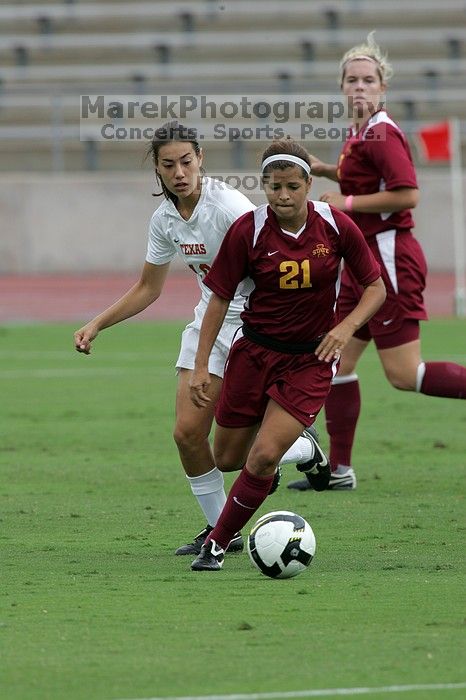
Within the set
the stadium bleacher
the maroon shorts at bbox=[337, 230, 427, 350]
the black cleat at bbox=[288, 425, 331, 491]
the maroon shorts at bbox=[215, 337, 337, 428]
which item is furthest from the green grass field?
the stadium bleacher

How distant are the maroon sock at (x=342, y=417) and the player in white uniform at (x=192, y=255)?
180 cm

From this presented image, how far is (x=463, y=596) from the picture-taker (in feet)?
16.3

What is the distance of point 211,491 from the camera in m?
6.16

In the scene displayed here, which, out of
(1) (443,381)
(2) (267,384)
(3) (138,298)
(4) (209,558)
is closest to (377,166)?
(1) (443,381)

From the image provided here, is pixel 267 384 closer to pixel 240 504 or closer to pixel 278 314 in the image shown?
pixel 278 314

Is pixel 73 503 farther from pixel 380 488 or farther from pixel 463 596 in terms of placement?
pixel 463 596

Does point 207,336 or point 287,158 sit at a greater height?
point 287,158

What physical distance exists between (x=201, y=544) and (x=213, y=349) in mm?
898

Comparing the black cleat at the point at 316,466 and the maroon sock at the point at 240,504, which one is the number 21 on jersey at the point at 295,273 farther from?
the black cleat at the point at 316,466

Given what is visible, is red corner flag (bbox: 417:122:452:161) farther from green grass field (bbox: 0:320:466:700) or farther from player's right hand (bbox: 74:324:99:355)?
player's right hand (bbox: 74:324:99:355)

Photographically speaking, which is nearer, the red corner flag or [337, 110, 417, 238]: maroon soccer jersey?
[337, 110, 417, 238]: maroon soccer jersey

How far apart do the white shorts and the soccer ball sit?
37.2 inches

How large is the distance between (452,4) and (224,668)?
25.2 metres

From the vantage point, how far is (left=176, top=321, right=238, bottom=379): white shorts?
616 centimetres
